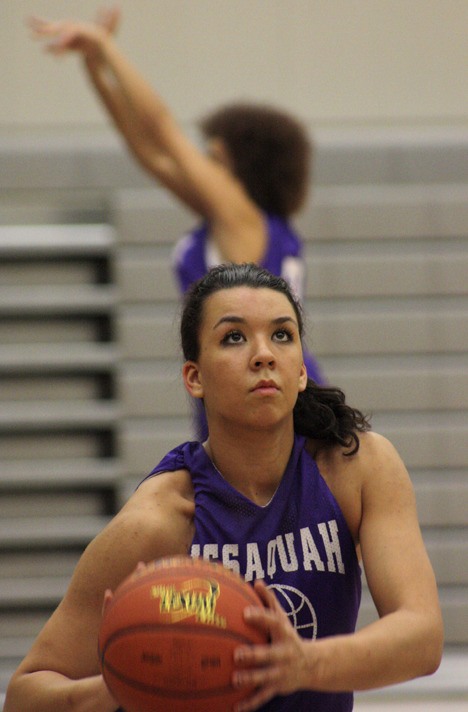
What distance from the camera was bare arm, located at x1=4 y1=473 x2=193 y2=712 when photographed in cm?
211

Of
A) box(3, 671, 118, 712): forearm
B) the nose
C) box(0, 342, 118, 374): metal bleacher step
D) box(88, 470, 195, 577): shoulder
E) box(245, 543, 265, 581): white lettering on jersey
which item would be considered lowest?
box(0, 342, 118, 374): metal bleacher step

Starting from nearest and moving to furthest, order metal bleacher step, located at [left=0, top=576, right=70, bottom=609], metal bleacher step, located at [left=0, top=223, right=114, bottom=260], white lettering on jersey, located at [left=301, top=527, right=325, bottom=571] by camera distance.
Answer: white lettering on jersey, located at [left=301, top=527, right=325, bottom=571], metal bleacher step, located at [left=0, top=576, right=70, bottom=609], metal bleacher step, located at [left=0, top=223, right=114, bottom=260]

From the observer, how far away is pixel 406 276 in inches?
228

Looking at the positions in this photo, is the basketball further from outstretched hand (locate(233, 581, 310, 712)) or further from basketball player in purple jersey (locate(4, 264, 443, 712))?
basketball player in purple jersey (locate(4, 264, 443, 712))

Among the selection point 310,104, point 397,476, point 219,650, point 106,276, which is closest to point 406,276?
point 310,104

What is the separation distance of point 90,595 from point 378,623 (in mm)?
534

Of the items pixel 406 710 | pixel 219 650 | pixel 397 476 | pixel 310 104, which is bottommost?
pixel 406 710

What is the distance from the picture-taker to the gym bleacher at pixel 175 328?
5656mm

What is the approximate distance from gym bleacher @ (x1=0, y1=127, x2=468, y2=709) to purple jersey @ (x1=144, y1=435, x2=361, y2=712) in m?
3.43

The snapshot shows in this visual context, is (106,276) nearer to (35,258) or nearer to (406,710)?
(35,258)

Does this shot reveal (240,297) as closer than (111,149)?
Yes

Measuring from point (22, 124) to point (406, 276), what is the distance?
1.99m

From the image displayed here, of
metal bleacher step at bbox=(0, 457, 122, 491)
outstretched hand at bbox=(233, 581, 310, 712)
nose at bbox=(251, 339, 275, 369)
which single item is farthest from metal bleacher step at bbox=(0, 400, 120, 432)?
outstretched hand at bbox=(233, 581, 310, 712)

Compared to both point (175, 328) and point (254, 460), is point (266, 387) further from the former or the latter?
point (175, 328)
